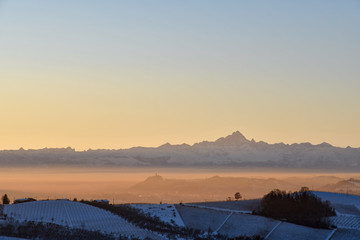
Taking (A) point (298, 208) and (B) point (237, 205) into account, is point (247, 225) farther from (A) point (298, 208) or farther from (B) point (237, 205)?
(B) point (237, 205)

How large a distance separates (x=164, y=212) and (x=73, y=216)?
20.7 metres

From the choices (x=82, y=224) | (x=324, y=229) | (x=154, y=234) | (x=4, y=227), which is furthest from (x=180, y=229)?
(x=4, y=227)

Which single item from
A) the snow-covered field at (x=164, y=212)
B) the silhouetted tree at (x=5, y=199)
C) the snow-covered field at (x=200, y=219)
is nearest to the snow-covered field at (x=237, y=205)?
the snow-covered field at (x=200, y=219)

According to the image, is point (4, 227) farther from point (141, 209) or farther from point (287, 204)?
point (287, 204)

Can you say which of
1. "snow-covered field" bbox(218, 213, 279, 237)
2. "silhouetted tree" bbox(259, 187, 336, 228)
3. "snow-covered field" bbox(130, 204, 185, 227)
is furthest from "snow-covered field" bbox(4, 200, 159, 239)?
"silhouetted tree" bbox(259, 187, 336, 228)

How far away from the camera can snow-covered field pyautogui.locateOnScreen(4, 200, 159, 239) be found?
271ft

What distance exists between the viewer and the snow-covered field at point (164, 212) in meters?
98.3

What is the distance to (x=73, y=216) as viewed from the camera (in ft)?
285

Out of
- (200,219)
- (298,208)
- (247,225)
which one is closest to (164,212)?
(200,219)

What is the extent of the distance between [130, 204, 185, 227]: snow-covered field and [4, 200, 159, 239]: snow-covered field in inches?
389

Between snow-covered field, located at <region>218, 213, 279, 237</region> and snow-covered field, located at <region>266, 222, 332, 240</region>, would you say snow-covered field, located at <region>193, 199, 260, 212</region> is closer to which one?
snow-covered field, located at <region>218, 213, 279, 237</region>

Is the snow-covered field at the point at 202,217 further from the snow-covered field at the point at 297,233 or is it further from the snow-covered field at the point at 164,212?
the snow-covered field at the point at 297,233

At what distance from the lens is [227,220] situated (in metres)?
98.9

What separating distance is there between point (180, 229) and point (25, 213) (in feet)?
78.6
